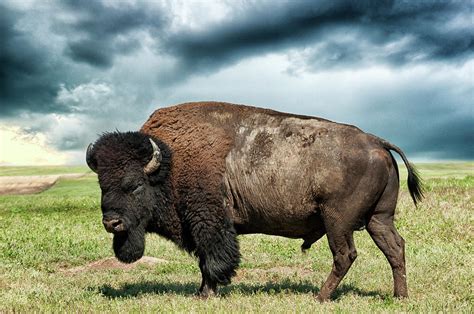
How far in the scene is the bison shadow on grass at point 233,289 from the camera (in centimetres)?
912

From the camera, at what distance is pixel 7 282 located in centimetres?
1015

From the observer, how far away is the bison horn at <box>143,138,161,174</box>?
864 centimetres

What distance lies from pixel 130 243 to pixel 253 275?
317 centimetres

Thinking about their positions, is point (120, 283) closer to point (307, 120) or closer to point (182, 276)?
point (182, 276)

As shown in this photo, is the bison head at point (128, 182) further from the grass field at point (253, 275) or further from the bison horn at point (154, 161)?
the grass field at point (253, 275)

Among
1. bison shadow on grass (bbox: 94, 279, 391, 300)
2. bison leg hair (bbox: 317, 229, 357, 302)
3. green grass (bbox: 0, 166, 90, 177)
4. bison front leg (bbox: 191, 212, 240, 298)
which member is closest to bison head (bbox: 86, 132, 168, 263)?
bison shadow on grass (bbox: 94, 279, 391, 300)

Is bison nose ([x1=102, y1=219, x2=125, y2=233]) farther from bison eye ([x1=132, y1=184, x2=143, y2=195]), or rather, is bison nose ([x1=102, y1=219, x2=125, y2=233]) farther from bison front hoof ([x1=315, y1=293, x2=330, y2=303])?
bison front hoof ([x1=315, y1=293, x2=330, y2=303])

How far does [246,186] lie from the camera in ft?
28.5

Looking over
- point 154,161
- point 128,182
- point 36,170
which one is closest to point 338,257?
point 154,161

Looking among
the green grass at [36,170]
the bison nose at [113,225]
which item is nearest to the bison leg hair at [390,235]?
the bison nose at [113,225]

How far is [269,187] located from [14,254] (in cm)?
791

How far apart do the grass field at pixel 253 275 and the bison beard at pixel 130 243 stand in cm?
62

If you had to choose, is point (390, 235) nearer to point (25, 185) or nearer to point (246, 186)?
point (246, 186)

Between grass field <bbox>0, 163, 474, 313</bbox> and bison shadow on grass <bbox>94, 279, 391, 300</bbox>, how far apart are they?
0.02 metres
